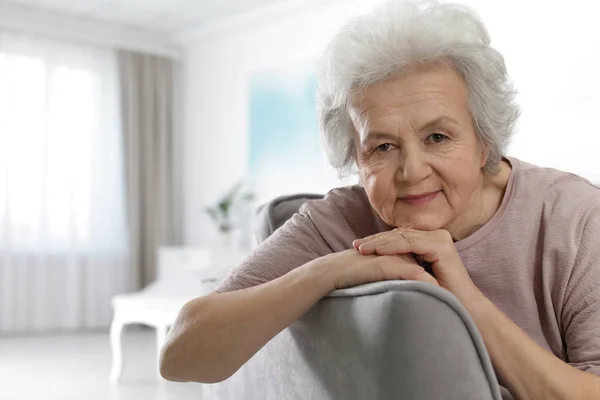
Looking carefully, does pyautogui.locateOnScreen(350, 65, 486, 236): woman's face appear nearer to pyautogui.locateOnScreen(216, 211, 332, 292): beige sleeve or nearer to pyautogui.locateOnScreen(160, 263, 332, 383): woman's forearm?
pyautogui.locateOnScreen(216, 211, 332, 292): beige sleeve

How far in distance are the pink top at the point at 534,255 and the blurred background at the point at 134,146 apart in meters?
3.40

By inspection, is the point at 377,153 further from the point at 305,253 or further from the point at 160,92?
the point at 160,92

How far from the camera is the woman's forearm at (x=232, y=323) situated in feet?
3.48

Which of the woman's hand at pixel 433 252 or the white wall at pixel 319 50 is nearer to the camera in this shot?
the woman's hand at pixel 433 252

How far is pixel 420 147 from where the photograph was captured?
123 cm

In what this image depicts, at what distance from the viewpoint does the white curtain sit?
573cm

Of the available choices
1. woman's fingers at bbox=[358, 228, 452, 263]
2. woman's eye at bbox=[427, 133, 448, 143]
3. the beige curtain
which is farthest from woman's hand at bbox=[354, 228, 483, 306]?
the beige curtain

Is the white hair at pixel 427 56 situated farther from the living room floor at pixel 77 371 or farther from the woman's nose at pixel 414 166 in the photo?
the living room floor at pixel 77 371

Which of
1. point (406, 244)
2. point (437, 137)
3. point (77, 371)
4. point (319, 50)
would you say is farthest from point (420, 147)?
point (319, 50)

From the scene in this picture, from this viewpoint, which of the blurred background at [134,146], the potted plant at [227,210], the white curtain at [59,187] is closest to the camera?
the blurred background at [134,146]

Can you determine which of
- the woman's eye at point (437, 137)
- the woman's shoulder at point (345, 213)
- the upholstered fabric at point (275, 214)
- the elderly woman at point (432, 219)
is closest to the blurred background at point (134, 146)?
the upholstered fabric at point (275, 214)

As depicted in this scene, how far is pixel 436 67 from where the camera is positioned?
4.03ft

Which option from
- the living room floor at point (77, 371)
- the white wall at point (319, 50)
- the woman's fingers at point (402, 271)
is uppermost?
the white wall at point (319, 50)

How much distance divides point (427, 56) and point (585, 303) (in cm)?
49
